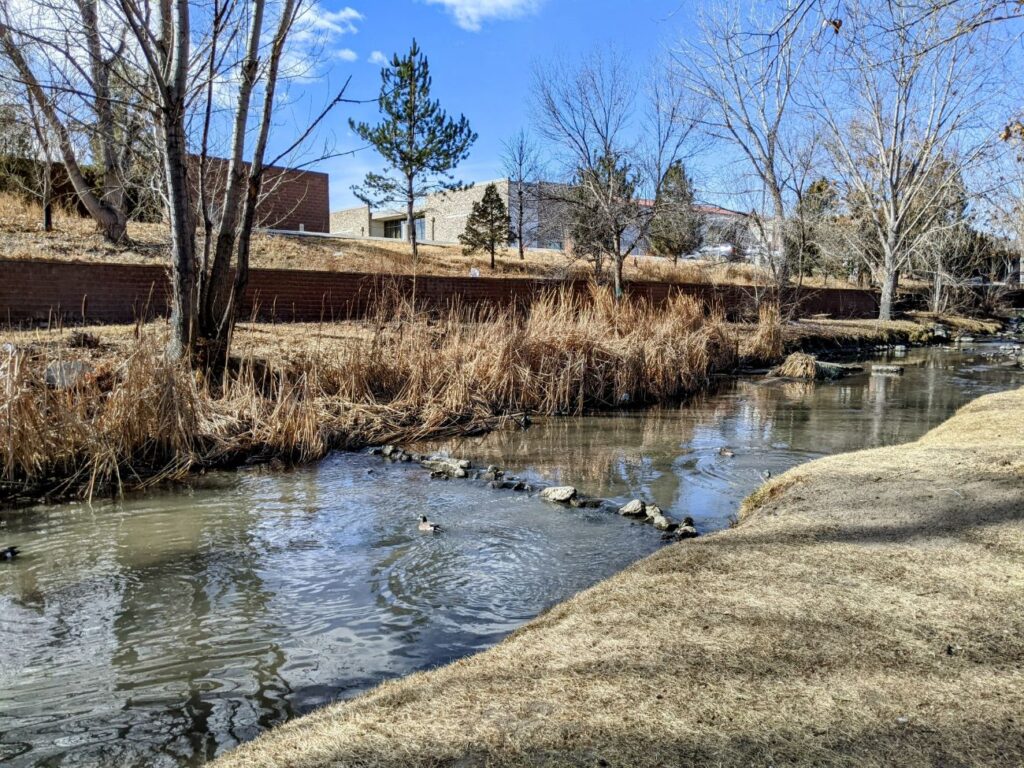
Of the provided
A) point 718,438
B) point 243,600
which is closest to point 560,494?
point 243,600

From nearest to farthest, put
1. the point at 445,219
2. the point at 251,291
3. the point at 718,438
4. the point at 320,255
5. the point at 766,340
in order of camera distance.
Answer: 1. the point at 718,438
2. the point at 251,291
3. the point at 766,340
4. the point at 320,255
5. the point at 445,219

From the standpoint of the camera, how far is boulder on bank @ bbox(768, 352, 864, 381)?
16156 mm

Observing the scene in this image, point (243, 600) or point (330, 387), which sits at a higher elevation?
point (330, 387)

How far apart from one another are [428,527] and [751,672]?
3432mm

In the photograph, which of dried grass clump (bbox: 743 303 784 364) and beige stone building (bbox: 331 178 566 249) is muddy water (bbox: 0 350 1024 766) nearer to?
dried grass clump (bbox: 743 303 784 364)

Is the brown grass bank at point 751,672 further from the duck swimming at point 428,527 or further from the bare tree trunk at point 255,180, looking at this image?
the bare tree trunk at point 255,180

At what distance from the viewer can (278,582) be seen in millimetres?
4707

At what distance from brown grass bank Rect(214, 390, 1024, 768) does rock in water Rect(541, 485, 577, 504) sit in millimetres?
2276

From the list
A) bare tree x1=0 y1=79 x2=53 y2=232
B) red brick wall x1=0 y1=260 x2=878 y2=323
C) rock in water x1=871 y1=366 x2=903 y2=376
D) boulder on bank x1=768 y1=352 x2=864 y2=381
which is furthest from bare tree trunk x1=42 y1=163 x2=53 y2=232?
rock in water x1=871 y1=366 x2=903 y2=376

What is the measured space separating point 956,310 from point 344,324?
1066 inches

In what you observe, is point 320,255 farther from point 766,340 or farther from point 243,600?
point 243,600

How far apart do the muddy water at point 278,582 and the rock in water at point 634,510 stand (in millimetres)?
104

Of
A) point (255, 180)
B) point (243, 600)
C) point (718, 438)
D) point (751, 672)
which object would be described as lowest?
point (243, 600)

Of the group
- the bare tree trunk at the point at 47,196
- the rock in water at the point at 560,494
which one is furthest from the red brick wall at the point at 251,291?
the bare tree trunk at the point at 47,196
